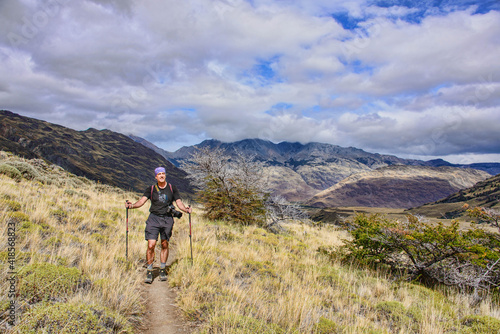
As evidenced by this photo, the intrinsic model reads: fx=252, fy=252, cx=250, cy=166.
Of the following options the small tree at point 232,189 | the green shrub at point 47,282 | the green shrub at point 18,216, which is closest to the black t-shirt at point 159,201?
the green shrub at point 47,282

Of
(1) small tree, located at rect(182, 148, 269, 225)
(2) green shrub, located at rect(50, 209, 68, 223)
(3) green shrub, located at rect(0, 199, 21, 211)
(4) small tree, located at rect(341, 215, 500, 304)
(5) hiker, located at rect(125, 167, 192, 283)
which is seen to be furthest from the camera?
(1) small tree, located at rect(182, 148, 269, 225)

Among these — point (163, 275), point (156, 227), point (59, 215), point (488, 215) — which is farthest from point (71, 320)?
point (488, 215)

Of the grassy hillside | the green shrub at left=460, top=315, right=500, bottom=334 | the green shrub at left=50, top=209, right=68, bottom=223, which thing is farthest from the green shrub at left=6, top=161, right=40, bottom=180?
the green shrub at left=460, top=315, right=500, bottom=334

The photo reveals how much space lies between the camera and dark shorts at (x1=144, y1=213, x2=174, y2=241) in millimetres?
6508

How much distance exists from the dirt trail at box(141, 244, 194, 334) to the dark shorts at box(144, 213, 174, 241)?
1087 millimetres

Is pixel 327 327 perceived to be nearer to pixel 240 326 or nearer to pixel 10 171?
pixel 240 326

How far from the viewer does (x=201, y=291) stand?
17.1 ft

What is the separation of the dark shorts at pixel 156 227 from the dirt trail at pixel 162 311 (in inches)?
42.8

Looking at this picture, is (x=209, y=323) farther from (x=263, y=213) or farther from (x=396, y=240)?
(x=263, y=213)

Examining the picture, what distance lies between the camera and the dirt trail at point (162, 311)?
14.0 ft

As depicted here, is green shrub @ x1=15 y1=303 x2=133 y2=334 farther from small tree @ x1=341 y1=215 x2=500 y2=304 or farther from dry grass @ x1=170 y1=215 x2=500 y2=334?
small tree @ x1=341 y1=215 x2=500 y2=304

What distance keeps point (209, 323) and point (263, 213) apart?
12.1 metres

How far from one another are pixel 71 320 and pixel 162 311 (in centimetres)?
184

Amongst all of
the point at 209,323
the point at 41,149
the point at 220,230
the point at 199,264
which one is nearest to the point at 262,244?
the point at 220,230
